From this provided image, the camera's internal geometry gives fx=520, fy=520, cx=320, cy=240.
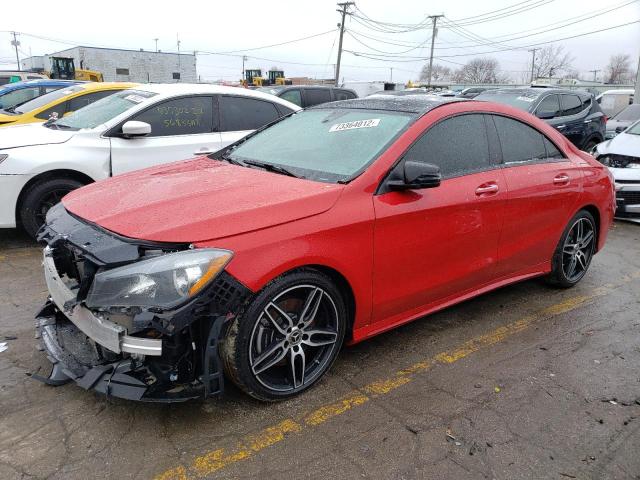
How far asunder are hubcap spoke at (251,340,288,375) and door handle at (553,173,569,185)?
2.72m

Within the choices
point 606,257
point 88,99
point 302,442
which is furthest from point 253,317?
point 88,99

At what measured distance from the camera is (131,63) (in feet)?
171

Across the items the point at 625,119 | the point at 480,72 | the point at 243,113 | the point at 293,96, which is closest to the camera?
the point at 243,113

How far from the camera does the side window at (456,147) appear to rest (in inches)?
132

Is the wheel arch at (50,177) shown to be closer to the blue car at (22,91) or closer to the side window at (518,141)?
the side window at (518,141)

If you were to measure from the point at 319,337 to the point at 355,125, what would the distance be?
1.48 metres

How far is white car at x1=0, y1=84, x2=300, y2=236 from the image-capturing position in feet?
16.7

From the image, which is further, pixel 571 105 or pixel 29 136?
pixel 571 105

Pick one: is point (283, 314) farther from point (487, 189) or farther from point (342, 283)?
point (487, 189)

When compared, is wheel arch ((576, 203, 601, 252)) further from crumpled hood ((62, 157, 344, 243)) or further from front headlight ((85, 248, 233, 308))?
front headlight ((85, 248, 233, 308))

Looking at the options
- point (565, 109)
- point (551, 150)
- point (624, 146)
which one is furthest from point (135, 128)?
point (565, 109)

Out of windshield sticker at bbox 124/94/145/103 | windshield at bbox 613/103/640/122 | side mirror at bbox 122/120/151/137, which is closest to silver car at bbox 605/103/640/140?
windshield at bbox 613/103/640/122

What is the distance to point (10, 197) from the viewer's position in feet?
16.4

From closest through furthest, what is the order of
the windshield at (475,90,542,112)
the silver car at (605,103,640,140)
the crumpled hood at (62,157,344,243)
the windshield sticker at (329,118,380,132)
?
the crumpled hood at (62,157,344,243) → the windshield sticker at (329,118,380,132) → the windshield at (475,90,542,112) → the silver car at (605,103,640,140)
